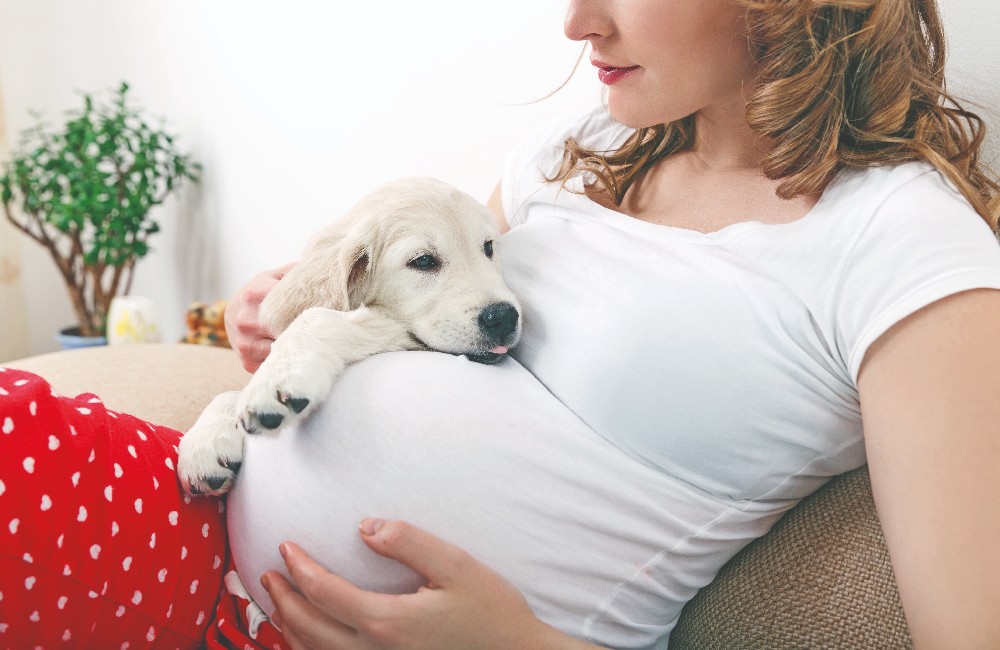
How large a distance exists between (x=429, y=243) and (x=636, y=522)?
0.48m

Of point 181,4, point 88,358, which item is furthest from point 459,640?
point 181,4

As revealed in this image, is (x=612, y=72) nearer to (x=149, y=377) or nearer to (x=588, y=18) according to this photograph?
(x=588, y=18)

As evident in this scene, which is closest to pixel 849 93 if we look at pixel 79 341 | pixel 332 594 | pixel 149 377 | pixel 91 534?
pixel 332 594

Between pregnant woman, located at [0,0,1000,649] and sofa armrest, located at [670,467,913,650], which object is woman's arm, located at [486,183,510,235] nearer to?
pregnant woman, located at [0,0,1000,649]

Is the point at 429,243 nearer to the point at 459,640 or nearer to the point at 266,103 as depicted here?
the point at 459,640

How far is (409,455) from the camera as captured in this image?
2.84ft

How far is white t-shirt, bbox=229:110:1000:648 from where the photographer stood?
2.81ft

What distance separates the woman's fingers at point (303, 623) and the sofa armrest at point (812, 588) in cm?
43

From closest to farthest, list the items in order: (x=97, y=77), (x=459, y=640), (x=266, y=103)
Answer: (x=459, y=640) → (x=266, y=103) → (x=97, y=77)

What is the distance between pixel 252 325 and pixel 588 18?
670mm

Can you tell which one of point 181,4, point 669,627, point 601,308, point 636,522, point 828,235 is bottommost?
point 669,627

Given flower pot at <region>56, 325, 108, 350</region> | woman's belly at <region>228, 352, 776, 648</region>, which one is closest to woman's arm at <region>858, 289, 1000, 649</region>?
woman's belly at <region>228, 352, 776, 648</region>

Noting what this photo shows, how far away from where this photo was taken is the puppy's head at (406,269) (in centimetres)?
108

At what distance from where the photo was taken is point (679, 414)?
0.87m
